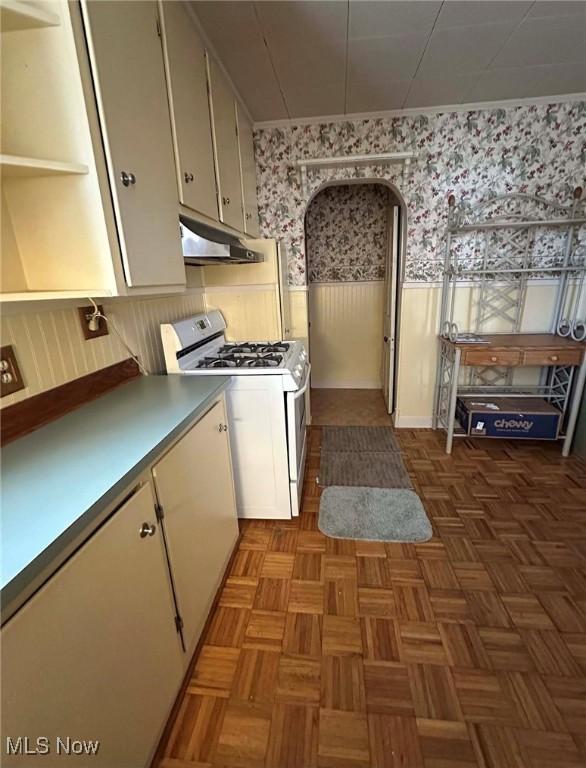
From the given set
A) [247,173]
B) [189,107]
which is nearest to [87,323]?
[189,107]

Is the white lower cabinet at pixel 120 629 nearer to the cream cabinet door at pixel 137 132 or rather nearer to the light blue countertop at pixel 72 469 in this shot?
the light blue countertop at pixel 72 469

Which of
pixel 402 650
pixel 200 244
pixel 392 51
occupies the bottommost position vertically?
pixel 402 650

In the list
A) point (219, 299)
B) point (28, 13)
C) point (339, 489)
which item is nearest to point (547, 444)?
point (339, 489)

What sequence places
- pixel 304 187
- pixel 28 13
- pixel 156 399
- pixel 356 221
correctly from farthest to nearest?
pixel 356 221
pixel 304 187
pixel 156 399
pixel 28 13

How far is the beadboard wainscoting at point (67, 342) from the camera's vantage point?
1055mm

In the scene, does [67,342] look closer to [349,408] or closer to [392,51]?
[392,51]

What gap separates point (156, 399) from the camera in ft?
4.26

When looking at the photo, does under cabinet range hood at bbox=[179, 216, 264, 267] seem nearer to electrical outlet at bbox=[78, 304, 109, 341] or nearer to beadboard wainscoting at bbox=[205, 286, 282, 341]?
electrical outlet at bbox=[78, 304, 109, 341]

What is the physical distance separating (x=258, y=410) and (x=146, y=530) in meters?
0.92

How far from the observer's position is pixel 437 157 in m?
2.53

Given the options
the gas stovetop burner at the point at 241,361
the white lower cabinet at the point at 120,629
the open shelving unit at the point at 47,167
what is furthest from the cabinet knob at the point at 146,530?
the gas stovetop burner at the point at 241,361

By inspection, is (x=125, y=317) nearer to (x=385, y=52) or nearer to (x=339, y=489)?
(x=339, y=489)

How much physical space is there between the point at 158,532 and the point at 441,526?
60.2 inches

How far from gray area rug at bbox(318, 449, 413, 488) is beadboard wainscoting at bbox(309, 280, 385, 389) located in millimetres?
1626
